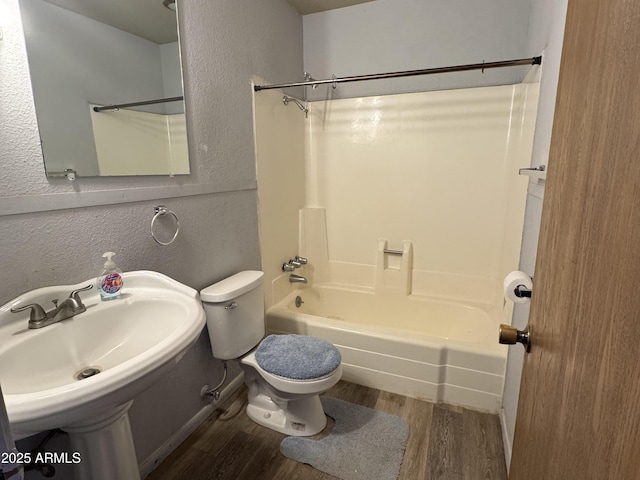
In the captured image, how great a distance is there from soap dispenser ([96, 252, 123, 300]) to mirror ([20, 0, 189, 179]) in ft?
1.05

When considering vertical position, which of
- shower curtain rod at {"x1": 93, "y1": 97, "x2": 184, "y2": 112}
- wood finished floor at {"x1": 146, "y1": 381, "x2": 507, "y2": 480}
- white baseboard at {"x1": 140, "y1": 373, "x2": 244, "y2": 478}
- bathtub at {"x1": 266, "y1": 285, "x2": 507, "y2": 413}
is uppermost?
shower curtain rod at {"x1": 93, "y1": 97, "x2": 184, "y2": 112}

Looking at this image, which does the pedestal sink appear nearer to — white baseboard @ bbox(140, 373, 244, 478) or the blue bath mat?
white baseboard @ bbox(140, 373, 244, 478)

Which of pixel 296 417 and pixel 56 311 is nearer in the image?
pixel 56 311

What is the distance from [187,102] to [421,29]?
1.64m

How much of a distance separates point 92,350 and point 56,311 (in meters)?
0.16

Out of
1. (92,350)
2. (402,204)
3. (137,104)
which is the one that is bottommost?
(92,350)

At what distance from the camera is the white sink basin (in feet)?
2.26

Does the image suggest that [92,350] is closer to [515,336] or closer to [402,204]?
[515,336]

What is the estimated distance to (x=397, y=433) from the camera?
5.48 ft

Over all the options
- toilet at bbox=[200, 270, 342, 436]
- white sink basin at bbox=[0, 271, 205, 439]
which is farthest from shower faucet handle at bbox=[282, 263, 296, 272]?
white sink basin at bbox=[0, 271, 205, 439]

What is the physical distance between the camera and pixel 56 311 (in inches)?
39.8

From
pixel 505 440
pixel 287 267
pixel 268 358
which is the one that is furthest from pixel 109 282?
pixel 505 440

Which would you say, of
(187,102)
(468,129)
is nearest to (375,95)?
(468,129)

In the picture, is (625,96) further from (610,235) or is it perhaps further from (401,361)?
(401,361)
